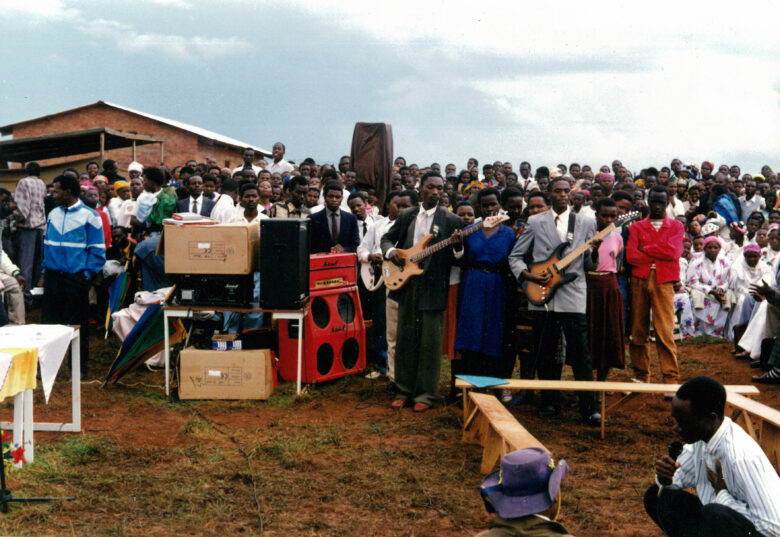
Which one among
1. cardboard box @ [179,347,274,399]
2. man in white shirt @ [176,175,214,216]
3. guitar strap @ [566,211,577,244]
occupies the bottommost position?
cardboard box @ [179,347,274,399]

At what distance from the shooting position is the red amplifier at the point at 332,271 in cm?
794

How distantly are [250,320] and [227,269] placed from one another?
189 centimetres

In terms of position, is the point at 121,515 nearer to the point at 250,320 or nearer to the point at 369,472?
the point at 369,472

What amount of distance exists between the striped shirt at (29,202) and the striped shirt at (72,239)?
391cm

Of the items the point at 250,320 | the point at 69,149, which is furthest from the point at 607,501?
the point at 69,149

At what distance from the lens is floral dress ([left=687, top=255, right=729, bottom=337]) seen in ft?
35.4

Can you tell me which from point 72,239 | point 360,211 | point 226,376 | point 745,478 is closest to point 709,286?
point 360,211

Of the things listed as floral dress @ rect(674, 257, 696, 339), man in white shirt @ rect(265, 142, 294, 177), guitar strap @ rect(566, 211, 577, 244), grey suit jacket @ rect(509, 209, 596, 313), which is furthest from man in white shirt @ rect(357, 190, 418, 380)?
man in white shirt @ rect(265, 142, 294, 177)

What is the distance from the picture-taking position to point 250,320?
9.02m

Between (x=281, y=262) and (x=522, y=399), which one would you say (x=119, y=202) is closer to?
(x=281, y=262)

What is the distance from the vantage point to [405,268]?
23.3ft

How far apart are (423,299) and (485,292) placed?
0.59 m

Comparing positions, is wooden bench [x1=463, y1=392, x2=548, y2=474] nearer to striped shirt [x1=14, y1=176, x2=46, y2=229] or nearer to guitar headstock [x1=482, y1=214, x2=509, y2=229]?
guitar headstock [x1=482, y1=214, x2=509, y2=229]

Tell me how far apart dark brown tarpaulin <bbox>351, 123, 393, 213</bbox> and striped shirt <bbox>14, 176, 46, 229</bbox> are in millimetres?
4990
